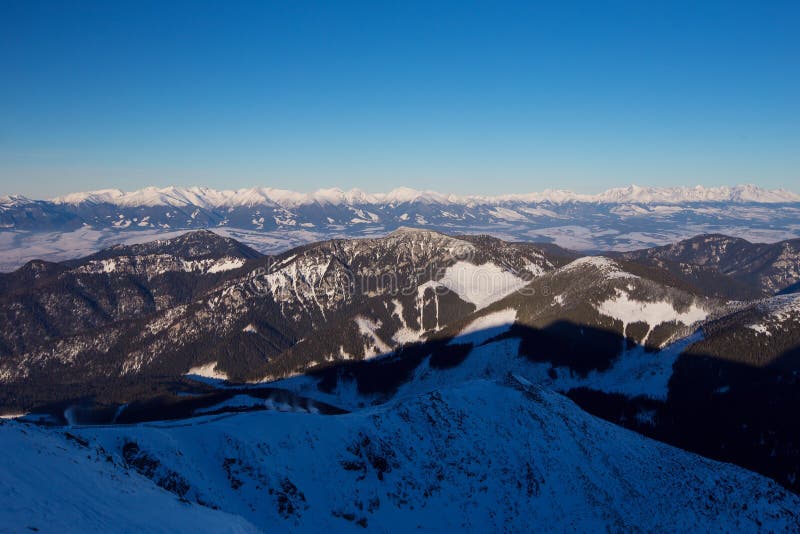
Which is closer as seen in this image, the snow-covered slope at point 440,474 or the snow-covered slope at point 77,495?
the snow-covered slope at point 77,495

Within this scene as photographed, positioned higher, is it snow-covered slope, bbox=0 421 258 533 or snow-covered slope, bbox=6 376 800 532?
snow-covered slope, bbox=0 421 258 533

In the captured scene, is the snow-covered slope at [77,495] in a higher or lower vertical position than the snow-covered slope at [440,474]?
higher

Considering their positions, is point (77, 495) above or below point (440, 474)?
above

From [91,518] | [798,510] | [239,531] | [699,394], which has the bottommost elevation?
[699,394]

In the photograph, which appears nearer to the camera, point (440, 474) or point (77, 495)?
point (77, 495)

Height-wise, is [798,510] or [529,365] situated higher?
[798,510]

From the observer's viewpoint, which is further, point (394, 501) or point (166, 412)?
point (166, 412)

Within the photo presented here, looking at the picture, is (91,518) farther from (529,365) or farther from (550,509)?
(529,365)


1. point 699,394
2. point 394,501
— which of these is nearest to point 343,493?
point 394,501
